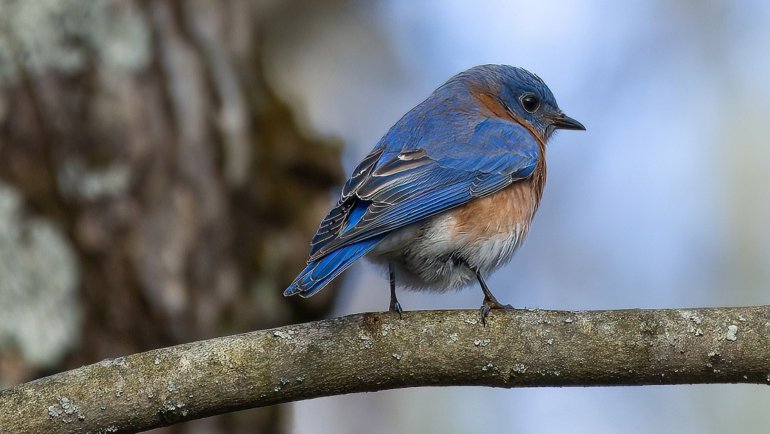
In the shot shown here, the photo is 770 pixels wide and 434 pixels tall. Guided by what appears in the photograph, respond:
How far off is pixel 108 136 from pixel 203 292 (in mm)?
887

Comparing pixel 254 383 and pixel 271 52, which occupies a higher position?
pixel 271 52

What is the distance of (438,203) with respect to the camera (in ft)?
14.2

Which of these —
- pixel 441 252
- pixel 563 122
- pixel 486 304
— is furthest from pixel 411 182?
pixel 563 122

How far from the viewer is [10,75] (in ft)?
14.5

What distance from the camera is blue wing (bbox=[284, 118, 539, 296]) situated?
384 cm

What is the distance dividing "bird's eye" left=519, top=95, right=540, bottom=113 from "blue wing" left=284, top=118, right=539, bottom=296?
0.37 metres

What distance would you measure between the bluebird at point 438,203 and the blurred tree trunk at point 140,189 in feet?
2.07

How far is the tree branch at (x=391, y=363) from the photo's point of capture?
309 centimetres

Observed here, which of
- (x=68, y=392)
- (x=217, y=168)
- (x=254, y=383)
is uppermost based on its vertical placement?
(x=217, y=168)

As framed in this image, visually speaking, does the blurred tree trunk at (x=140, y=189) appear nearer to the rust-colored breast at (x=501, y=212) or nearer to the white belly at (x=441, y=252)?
the white belly at (x=441, y=252)

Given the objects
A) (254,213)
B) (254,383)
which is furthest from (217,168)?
(254,383)

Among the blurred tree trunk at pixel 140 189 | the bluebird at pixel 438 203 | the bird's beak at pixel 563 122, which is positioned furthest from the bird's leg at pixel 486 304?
the bird's beak at pixel 563 122

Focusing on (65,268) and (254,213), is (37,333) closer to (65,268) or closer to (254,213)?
(65,268)

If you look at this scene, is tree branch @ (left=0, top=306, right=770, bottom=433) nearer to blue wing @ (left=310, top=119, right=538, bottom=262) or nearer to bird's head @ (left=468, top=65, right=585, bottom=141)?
blue wing @ (left=310, top=119, right=538, bottom=262)
